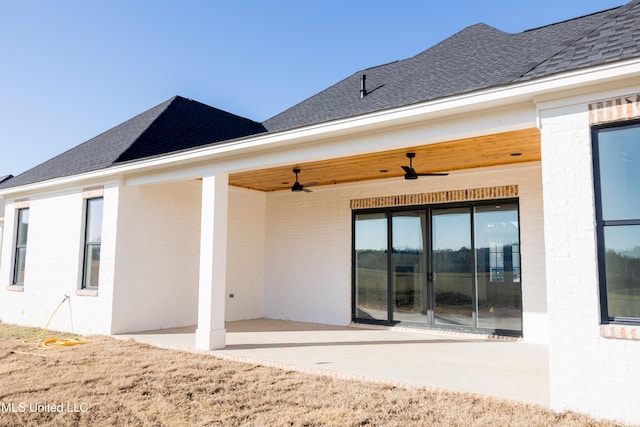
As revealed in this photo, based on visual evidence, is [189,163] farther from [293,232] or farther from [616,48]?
[616,48]

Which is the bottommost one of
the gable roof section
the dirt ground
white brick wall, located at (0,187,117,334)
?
the dirt ground

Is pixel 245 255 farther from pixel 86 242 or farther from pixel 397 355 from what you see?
pixel 397 355

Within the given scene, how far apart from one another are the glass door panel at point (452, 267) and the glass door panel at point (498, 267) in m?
0.19

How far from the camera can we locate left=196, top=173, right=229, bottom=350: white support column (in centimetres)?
693

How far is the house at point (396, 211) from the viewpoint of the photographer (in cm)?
394

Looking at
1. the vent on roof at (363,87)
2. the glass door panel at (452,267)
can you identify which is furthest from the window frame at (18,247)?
the glass door panel at (452,267)

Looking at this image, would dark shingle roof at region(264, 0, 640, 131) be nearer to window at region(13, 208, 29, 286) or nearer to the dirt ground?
the dirt ground

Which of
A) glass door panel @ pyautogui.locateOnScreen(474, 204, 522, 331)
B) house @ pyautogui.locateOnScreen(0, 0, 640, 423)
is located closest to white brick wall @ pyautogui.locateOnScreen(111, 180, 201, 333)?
house @ pyautogui.locateOnScreen(0, 0, 640, 423)

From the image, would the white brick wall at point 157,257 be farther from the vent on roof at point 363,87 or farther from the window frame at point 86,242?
the vent on roof at point 363,87

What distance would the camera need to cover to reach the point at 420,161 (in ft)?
24.5

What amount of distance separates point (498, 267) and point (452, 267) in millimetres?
845

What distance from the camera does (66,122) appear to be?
13.6 meters

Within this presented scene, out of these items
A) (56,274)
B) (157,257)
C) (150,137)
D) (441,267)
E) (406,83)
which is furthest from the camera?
(150,137)

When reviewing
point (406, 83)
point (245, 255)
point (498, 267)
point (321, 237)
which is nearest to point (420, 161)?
point (406, 83)
